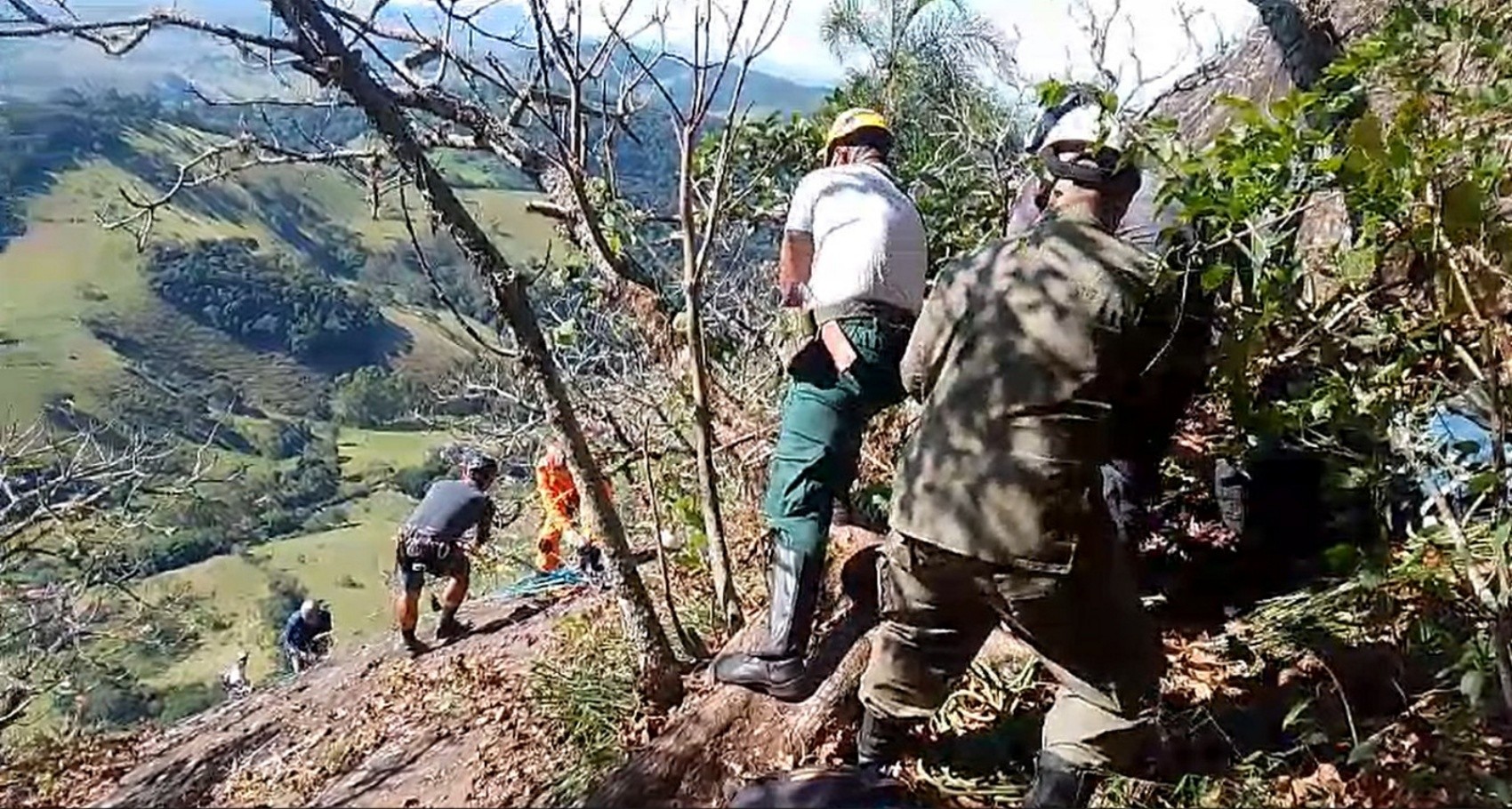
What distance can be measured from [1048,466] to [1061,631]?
37cm

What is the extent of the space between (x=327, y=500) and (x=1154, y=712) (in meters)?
53.7

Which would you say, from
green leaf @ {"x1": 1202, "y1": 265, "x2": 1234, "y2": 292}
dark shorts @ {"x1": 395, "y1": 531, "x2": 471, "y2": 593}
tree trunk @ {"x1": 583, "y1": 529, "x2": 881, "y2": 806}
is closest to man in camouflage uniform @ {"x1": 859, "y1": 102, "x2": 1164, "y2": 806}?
green leaf @ {"x1": 1202, "y1": 265, "x2": 1234, "y2": 292}

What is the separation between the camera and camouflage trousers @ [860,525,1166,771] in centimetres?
279

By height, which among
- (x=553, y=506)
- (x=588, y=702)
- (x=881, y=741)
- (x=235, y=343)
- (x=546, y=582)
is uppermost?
(x=881, y=741)

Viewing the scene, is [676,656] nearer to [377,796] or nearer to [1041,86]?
[377,796]

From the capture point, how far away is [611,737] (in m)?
3.46

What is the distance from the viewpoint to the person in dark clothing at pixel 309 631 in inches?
381

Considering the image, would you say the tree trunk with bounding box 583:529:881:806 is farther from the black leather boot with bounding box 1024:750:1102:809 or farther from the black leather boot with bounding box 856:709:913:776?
the black leather boot with bounding box 1024:750:1102:809

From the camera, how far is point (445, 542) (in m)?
5.85

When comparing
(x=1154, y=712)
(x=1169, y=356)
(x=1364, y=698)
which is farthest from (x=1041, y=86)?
(x=1364, y=698)

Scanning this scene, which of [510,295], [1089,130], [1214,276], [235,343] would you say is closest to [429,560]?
[510,295]

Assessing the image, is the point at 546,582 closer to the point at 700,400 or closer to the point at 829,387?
the point at 700,400

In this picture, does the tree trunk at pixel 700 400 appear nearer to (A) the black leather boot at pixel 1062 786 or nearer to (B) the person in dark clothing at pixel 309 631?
(A) the black leather boot at pixel 1062 786

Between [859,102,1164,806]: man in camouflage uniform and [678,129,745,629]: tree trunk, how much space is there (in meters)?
0.95
